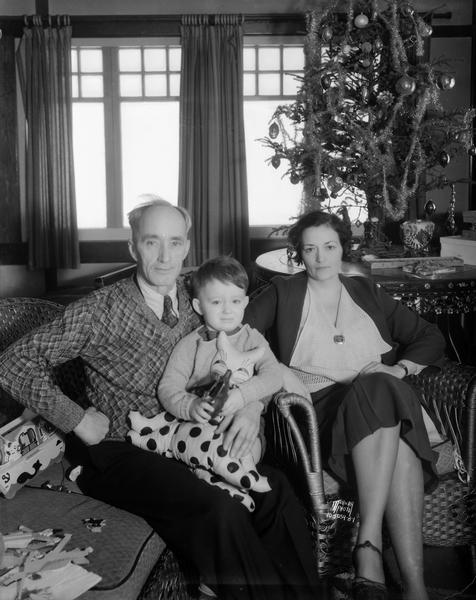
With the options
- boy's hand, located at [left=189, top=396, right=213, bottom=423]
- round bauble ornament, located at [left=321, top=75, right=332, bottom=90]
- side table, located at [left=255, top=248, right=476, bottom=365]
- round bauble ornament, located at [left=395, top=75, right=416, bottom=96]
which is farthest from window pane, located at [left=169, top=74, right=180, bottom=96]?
boy's hand, located at [left=189, top=396, right=213, bottom=423]

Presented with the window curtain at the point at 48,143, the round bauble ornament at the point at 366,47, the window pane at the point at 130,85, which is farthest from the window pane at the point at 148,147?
the round bauble ornament at the point at 366,47

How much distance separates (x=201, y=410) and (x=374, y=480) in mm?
Result: 578

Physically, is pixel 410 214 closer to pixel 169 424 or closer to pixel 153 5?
pixel 153 5

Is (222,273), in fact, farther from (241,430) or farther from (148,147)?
(148,147)

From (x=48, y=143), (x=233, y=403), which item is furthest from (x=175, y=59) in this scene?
(x=233, y=403)

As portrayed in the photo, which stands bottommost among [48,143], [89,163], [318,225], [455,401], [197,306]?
[455,401]

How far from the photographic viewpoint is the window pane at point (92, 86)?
6328mm

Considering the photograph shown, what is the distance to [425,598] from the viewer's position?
192cm

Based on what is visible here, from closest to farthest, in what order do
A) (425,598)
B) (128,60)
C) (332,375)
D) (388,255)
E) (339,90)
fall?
(425,598) < (332,375) < (388,255) < (339,90) < (128,60)

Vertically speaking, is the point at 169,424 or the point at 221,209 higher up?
the point at 221,209

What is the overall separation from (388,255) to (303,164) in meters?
1.00

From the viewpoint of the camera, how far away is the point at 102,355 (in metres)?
2.07

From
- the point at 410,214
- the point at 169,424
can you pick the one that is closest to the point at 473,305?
the point at 169,424

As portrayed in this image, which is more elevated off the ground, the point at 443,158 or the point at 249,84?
the point at 249,84
